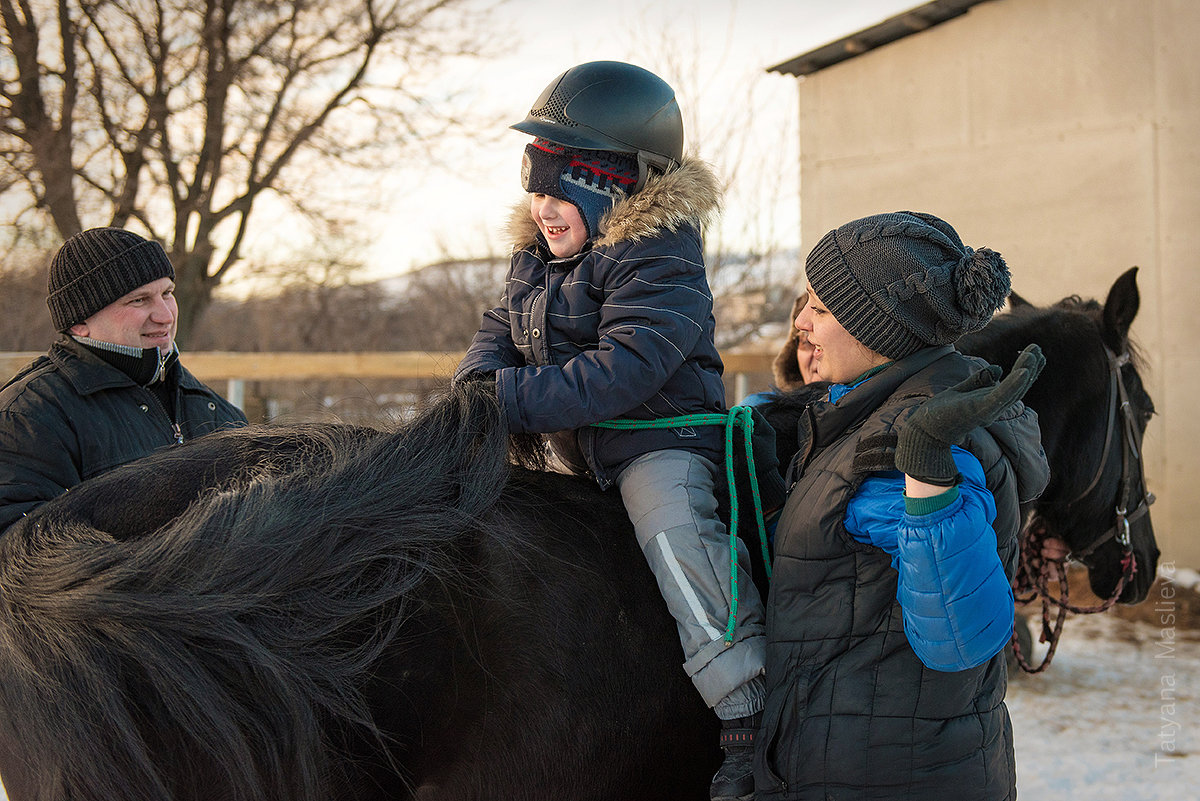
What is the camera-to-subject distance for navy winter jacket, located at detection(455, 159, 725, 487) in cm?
195

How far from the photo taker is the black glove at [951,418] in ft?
4.60

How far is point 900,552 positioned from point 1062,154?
7.51 meters

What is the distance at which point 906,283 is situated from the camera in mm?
1759

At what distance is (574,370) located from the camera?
1968mm

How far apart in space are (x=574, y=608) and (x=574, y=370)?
0.50m

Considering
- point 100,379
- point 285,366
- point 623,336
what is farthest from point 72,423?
point 285,366

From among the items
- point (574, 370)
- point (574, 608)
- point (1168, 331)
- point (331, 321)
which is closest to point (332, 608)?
point (574, 608)

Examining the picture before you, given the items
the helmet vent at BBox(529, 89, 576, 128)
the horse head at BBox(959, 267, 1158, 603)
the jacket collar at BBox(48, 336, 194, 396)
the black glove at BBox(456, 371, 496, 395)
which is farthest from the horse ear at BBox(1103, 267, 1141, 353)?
the jacket collar at BBox(48, 336, 194, 396)

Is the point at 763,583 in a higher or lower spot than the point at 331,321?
lower

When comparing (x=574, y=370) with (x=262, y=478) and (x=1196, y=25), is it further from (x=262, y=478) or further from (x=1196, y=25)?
(x=1196, y=25)

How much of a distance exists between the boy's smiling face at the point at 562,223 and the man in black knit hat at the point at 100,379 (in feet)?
3.00

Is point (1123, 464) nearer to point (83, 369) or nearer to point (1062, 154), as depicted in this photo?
point (83, 369)

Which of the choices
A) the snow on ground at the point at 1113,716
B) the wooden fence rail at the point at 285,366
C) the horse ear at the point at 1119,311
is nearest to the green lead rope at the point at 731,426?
the horse ear at the point at 1119,311

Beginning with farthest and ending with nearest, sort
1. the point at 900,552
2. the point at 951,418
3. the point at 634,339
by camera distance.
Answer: the point at 634,339 < the point at 900,552 < the point at 951,418
